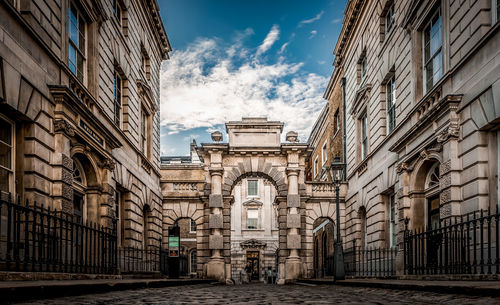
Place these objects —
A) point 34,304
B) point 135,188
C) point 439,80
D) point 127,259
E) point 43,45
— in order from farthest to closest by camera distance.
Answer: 1. point 135,188
2. point 127,259
3. point 439,80
4. point 43,45
5. point 34,304

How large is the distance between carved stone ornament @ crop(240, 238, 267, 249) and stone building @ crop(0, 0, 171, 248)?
85.0ft

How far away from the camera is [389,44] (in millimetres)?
19188

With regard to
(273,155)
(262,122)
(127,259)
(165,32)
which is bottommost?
(127,259)

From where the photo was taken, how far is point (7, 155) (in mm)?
10484

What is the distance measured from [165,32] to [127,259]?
1273 cm

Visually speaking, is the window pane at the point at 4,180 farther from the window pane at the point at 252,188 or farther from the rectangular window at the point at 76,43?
the window pane at the point at 252,188

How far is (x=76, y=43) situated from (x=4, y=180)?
18.7 feet

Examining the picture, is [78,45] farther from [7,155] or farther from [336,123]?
[336,123]

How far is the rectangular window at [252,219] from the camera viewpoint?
52438mm

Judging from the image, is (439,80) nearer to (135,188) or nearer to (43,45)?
(43,45)

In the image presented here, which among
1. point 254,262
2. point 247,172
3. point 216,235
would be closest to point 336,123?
point 247,172

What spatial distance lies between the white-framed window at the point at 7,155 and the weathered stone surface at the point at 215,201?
16.6 m

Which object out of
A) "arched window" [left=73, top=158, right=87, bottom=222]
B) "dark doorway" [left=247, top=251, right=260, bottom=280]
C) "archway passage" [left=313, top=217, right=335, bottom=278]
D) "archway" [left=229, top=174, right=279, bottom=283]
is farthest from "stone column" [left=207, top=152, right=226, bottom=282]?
"dark doorway" [left=247, top=251, right=260, bottom=280]

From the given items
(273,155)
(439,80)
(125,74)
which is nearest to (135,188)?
(125,74)
